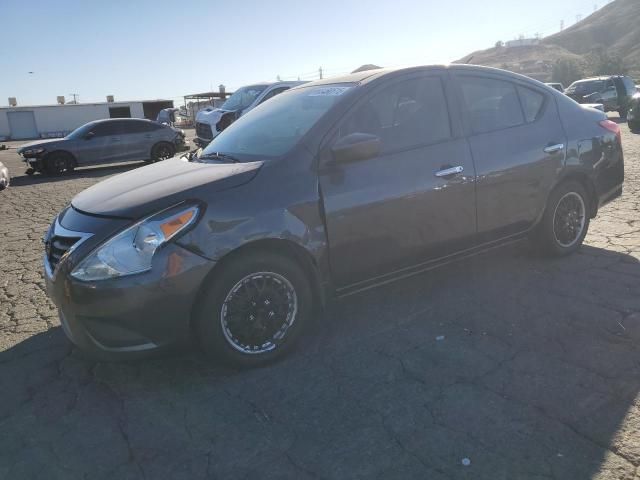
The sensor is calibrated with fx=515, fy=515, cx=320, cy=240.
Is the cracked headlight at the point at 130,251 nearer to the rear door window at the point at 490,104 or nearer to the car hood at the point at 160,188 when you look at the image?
the car hood at the point at 160,188

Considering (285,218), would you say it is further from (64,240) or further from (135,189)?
(64,240)

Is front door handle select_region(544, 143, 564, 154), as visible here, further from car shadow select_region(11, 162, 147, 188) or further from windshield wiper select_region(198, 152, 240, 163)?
car shadow select_region(11, 162, 147, 188)

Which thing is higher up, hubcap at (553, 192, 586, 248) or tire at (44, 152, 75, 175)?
tire at (44, 152, 75, 175)

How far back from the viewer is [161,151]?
50.8 feet

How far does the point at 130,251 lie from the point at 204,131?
12.2m

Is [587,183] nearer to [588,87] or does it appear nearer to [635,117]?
[635,117]

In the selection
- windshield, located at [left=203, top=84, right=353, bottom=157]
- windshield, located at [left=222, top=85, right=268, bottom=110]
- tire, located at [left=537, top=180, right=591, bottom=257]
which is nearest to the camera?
windshield, located at [left=203, top=84, right=353, bottom=157]

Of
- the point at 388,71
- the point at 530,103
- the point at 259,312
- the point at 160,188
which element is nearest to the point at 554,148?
the point at 530,103

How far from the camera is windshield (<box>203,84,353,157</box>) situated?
343 centimetres

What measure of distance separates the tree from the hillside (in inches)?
984

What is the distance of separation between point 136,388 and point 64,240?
3.15 ft

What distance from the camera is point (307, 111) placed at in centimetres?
362

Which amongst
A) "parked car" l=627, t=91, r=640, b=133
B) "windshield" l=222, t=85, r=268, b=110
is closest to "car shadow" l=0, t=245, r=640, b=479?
"windshield" l=222, t=85, r=268, b=110

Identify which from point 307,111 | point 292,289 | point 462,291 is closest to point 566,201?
point 462,291
